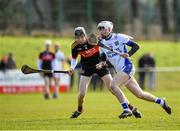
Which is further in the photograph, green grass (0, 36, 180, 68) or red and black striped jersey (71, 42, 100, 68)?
green grass (0, 36, 180, 68)

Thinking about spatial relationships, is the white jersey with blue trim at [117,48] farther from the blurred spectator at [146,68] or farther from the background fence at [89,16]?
the background fence at [89,16]

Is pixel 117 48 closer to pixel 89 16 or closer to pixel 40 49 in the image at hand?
pixel 40 49

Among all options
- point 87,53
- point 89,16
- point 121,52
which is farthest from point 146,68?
point 121,52

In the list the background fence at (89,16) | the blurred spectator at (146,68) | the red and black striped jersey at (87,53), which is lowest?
the blurred spectator at (146,68)

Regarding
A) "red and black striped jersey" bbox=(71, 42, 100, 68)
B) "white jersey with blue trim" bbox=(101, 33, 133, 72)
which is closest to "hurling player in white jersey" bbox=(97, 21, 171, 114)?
"white jersey with blue trim" bbox=(101, 33, 133, 72)

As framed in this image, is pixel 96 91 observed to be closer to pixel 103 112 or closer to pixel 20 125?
pixel 103 112

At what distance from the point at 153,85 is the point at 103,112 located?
18399 mm

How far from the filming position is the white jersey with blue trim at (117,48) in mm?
16109

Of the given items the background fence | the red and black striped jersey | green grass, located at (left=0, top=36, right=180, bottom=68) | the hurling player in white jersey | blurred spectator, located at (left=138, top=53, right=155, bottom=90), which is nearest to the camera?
the hurling player in white jersey

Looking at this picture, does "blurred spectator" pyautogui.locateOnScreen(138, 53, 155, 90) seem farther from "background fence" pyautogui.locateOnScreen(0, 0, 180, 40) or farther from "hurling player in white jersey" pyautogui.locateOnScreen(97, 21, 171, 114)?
"hurling player in white jersey" pyautogui.locateOnScreen(97, 21, 171, 114)

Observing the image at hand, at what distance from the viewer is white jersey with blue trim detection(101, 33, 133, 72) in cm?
1611

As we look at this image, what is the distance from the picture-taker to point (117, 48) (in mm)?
16156

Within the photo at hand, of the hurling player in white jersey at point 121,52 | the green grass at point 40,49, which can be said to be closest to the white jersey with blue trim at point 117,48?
the hurling player in white jersey at point 121,52

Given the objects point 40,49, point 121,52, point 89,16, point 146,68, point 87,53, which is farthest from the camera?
point 89,16
